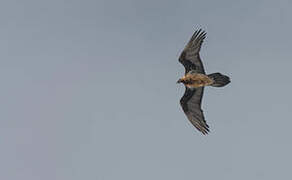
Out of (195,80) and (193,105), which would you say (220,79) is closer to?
(195,80)

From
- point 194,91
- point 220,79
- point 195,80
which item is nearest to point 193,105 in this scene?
point 194,91

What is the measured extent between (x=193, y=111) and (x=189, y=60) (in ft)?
15.4

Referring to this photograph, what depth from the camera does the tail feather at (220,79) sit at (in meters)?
40.2

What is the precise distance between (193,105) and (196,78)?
10.9 ft

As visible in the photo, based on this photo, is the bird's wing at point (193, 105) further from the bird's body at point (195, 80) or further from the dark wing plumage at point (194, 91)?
the bird's body at point (195, 80)

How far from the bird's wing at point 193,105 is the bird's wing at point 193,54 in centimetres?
286

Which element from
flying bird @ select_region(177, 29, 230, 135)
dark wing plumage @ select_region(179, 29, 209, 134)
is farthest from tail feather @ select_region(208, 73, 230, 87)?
dark wing plumage @ select_region(179, 29, 209, 134)

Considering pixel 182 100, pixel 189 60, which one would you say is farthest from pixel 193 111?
pixel 189 60

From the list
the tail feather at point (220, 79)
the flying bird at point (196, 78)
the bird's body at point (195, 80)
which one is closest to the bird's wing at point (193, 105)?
the flying bird at point (196, 78)

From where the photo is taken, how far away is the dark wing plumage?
137 ft

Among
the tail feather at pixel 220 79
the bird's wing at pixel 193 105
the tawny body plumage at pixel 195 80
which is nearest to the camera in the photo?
the tail feather at pixel 220 79

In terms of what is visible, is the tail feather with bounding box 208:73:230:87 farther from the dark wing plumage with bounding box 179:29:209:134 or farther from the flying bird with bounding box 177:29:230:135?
the dark wing plumage with bounding box 179:29:209:134

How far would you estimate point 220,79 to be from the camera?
132 feet

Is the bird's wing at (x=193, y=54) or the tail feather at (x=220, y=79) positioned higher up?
the bird's wing at (x=193, y=54)
